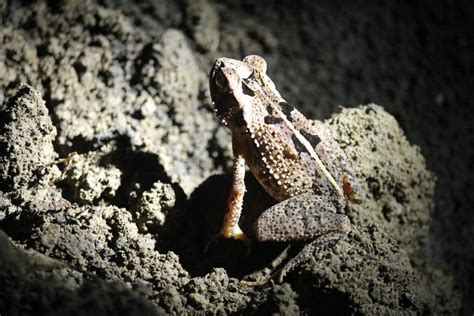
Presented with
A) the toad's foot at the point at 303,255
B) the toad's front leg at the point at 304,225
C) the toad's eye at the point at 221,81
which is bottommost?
the toad's foot at the point at 303,255

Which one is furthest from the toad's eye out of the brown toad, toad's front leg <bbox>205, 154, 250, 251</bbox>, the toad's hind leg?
the toad's hind leg

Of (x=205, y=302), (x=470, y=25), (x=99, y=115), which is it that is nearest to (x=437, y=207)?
(x=470, y=25)

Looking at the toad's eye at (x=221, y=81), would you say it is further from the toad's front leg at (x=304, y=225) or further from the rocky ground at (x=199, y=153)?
the toad's front leg at (x=304, y=225)

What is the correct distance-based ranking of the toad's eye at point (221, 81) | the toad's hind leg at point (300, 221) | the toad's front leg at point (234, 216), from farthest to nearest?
the toad's eye at point (221, 81)
the toad's front leg at point (234, 216)
the toad's hind leg at point (300, 221)

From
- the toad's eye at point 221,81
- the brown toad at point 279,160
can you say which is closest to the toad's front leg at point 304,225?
the brown toad at point 279,160

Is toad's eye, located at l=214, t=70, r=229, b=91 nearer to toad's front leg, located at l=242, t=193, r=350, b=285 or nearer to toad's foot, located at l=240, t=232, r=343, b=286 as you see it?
toad's front leg, located at l=242, t=193, r=350, b=285
